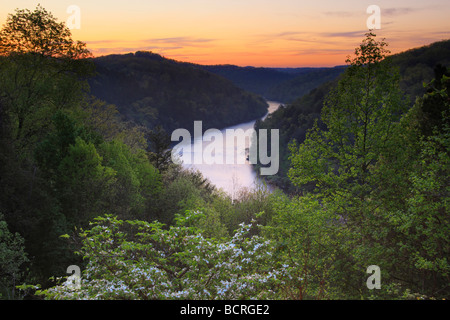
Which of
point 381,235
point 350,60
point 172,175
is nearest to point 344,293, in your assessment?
point 381,235

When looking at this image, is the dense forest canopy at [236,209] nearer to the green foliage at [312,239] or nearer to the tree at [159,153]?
the green foliage at [312,239]

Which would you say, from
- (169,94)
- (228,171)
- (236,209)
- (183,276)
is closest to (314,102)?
(228,171)

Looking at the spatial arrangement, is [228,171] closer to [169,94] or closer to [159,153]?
[159,153]

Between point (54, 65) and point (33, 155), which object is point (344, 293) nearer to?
point (33, 155)

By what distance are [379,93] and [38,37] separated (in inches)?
866

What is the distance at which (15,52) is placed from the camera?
79.1ft

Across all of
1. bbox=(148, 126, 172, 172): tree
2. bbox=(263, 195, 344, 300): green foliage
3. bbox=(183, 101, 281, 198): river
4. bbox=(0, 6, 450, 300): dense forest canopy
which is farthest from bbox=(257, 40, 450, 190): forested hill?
bbox=(263, 195, 344, 300): green foliage

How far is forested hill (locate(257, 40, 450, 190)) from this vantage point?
288ft

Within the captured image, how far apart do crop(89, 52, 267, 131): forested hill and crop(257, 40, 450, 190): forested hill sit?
43331 millimetres

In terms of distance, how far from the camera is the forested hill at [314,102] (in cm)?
8775

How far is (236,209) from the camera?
3366cm

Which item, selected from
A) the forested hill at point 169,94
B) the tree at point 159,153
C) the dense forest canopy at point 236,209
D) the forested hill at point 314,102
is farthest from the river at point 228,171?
the dense forest canopy at point 236,209

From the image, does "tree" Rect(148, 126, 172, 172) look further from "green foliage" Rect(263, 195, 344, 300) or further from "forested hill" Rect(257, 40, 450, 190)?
"forested hill" Rect(257, 40, 450, 190)

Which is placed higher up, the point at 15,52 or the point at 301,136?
the point at 15,52
